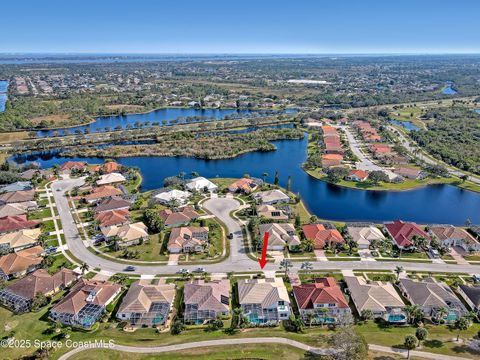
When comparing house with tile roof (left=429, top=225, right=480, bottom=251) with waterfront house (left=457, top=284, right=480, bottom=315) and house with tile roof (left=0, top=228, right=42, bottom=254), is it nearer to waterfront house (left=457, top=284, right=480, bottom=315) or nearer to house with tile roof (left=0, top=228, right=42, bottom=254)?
waterfront house (left=457, top=284, right=480, bottom=315)

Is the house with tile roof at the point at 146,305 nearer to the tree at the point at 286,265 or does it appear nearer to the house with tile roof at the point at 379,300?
the tree at the point at 286,265

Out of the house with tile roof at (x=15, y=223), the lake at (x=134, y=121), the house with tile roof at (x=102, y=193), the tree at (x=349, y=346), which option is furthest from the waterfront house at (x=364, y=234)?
the lake at (x=134, y=121)

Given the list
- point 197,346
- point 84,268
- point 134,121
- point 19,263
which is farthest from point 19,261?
point 134,121

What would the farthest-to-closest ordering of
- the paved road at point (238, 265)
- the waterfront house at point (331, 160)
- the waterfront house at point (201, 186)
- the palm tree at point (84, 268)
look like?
the waterfront house at point (331, 160), the waterfront house at point (201, 186), the paved road at point (238, 265), the palm tree at point (84, 268)

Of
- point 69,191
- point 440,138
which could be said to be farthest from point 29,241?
point 440,138

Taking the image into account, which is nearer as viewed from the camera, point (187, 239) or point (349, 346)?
point (349, 346)

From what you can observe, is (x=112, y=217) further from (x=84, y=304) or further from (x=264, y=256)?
(x=264, y=256)

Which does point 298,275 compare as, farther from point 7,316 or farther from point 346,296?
point 7,316
